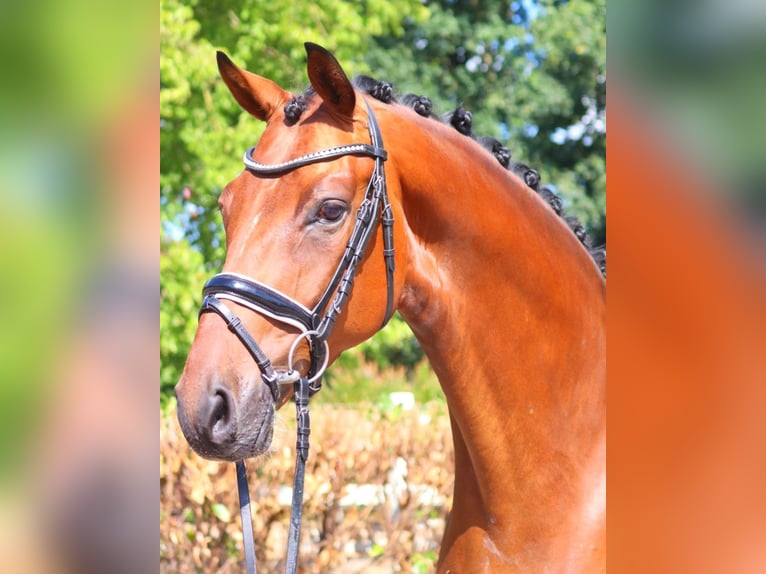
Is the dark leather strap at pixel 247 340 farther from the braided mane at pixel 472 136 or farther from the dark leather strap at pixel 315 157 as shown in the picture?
the braided mane at pixel 472 136

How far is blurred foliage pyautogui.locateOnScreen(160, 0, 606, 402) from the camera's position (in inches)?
307

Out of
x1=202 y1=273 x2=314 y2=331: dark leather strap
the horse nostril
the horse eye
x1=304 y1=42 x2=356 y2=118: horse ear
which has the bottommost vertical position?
the horse nostril

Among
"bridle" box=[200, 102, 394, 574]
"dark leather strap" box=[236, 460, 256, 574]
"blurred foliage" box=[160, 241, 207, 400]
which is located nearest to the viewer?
"dark leather strap" box=[236, 460, 256, 574]

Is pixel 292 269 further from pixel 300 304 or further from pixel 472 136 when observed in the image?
pixel 472 136

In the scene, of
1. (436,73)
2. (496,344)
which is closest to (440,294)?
(496,344)

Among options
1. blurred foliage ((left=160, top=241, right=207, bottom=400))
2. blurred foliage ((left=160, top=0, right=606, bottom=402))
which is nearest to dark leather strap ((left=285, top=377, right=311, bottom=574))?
blurred foliage ((left=160, top=241, right=207, bottom=400))

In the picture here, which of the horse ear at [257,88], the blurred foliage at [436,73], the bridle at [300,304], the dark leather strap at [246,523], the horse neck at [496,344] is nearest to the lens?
the dark leather strap at [246,523]

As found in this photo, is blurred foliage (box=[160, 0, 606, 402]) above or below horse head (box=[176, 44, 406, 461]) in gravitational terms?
above

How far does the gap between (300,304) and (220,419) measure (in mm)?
376

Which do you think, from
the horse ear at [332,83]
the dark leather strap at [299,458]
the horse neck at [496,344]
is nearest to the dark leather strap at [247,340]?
the dark leather strap at [299,458]

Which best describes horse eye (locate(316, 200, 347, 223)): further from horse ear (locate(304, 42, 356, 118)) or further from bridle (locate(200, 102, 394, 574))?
horse ear (locate(304, 42, 356, 118))

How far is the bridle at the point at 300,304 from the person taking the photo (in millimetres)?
2184
